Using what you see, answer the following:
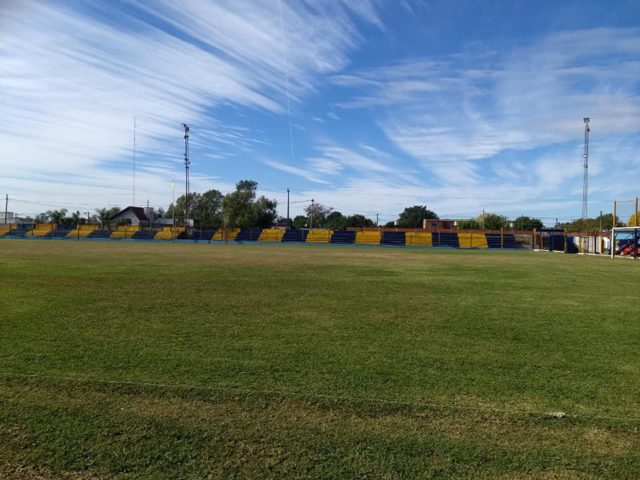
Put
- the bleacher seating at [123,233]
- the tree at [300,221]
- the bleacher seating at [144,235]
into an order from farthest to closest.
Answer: the tree at [300,221], the bleacher seating at [123,233], the bleacher seating at [144,235]

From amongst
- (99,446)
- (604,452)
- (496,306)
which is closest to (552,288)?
(496,306)

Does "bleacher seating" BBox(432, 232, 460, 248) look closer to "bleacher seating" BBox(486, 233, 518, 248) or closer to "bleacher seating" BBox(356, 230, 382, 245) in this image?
"bleacher seating" BBox(486, 233, 518, 248)

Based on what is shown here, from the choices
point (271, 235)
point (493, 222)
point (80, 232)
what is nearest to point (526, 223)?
point (493, 222)

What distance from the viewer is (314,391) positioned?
3.89 m

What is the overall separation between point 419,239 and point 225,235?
71.3 feet

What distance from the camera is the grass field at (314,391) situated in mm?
2818

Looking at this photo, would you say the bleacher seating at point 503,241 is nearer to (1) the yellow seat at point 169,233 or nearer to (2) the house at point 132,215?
(1) the yellow seat at point 169,233

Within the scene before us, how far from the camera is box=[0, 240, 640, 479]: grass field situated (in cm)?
282

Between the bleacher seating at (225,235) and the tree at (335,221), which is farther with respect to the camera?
the tree at (335,221)

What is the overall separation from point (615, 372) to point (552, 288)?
719 cm

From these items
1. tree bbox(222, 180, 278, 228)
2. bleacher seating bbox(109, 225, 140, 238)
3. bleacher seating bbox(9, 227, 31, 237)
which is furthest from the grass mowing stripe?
tree bbox(222, 180, 278, 228)

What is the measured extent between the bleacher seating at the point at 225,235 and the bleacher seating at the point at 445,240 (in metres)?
22.6

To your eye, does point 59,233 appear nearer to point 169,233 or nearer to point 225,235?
point 169,233

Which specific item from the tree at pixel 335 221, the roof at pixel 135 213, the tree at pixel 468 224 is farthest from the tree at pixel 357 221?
the roof at pixel 135 213
